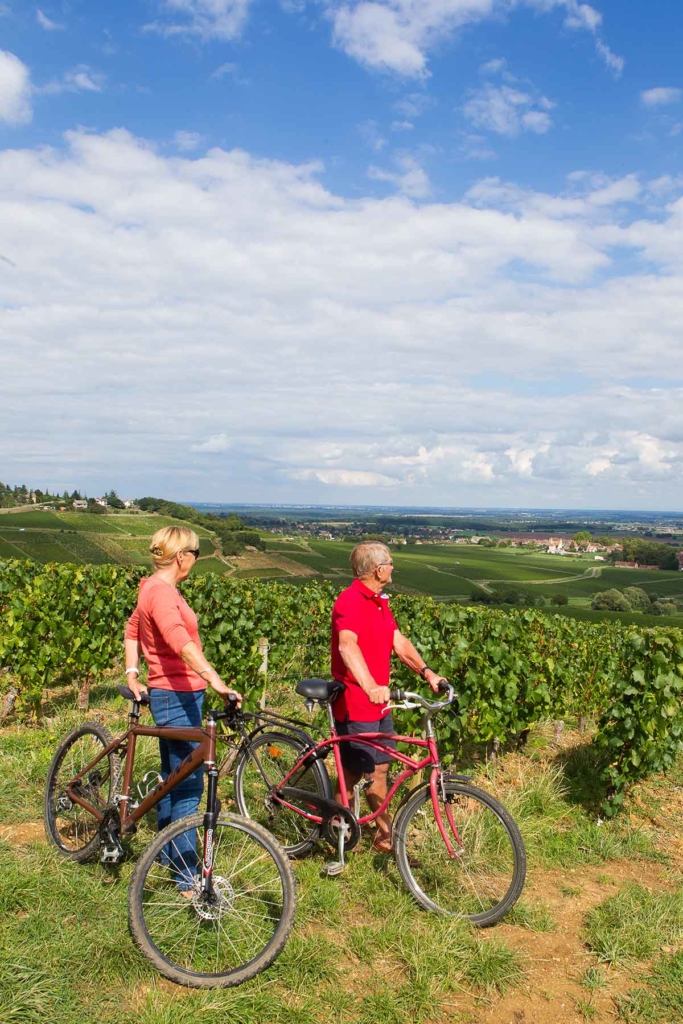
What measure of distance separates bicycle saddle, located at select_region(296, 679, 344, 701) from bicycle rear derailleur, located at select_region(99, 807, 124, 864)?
1278 mm

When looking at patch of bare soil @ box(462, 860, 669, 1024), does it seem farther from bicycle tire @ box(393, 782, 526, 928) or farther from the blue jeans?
the blue jeans

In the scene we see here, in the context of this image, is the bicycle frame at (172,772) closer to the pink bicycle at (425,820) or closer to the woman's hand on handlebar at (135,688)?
the woman's hand on handlebar at (135,688)

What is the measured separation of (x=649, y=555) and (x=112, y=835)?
2928 inches

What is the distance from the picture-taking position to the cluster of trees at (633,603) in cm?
4309

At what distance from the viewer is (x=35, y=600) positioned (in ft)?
27.5

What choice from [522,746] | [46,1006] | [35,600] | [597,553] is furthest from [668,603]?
[46,1006]

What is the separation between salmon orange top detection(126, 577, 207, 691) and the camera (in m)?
3.71

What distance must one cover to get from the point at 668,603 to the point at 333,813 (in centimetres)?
4615

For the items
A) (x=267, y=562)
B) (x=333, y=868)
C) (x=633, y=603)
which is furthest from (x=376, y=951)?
(x=633, y=603)

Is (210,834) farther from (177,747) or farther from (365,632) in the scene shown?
(365,632)

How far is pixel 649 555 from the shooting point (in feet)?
229

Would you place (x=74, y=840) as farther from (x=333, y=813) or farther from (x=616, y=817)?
(x=616, y=817)

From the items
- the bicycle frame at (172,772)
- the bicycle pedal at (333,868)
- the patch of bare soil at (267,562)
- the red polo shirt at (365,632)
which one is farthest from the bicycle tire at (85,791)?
the patch of bare soil at (267,562)

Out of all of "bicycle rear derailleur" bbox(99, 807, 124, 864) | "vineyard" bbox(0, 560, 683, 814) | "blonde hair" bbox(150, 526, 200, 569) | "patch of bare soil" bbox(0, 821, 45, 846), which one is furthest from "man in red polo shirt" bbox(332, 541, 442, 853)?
"patch of bare soil" bbox(0, 821, 45, 846)
